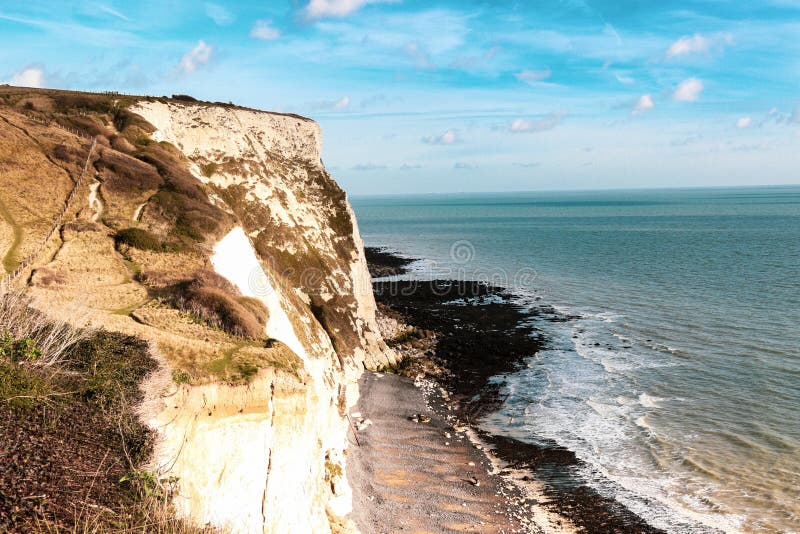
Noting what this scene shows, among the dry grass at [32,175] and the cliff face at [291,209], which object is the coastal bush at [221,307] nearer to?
the dry grass at [32,175]

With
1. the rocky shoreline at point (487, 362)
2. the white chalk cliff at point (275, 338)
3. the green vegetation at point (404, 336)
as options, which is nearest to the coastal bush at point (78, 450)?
the white chalk cliff at point (275, 338)

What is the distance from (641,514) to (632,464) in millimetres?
4690

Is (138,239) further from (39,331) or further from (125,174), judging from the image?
(39,331)

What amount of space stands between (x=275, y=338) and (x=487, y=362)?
2794 centimetres

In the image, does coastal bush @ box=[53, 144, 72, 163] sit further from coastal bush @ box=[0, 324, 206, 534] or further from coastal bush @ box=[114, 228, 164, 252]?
coastal bush @ box=[0, 324, 206, 534]

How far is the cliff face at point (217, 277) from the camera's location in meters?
15.6

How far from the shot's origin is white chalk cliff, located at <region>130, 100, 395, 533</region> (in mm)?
14945

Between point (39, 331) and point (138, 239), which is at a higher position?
point (138, 239)

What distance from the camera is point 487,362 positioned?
47750 millimetres

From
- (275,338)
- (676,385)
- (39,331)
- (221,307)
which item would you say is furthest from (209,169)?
(676,385)

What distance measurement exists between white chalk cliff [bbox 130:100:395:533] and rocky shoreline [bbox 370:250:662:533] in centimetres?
656

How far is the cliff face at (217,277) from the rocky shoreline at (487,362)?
677cm

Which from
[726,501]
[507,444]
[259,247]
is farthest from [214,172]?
[726,501]

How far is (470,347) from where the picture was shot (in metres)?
51.4
